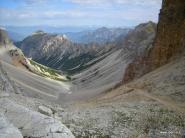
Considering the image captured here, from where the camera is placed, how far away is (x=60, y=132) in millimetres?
27359

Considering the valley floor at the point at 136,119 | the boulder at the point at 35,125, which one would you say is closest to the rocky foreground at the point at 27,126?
the boulder at the point at 35,125

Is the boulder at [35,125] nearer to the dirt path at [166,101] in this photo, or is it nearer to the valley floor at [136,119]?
the valley floor at [136,119]

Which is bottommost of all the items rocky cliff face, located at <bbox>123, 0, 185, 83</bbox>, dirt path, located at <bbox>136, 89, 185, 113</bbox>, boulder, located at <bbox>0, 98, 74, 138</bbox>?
dirt path, located at <bbox>136, 89, 185, 113</bbox>

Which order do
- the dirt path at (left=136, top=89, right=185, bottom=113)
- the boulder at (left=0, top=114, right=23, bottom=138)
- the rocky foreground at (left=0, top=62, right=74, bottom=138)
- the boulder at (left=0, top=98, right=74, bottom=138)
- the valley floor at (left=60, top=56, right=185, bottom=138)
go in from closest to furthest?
the boulder at (left=0, top=114, right=23, bottom=138), the rocky foreground at (left=0, top=62, right=74, bottom=138), the boulder at (left=0, top=98, right=74, bottom=138), the valley floor at (left=60, top=56, right=185, bottom=138), the dirt path at (left=136, top=89, right=185, bottom=113)

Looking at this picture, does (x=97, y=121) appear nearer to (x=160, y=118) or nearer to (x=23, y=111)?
(x=160, y=118)

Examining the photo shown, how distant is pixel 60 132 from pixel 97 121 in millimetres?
11479

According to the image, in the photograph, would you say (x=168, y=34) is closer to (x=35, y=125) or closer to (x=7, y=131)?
(x=35, y=125)

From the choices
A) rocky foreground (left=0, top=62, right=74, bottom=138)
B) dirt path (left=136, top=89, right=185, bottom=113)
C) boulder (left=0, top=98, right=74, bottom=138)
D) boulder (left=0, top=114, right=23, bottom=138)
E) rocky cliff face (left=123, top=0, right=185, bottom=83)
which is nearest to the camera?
boulder (left=0, top=114, right=23, bottom=138)

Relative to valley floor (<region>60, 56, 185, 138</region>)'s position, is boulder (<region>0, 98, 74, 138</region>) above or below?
above

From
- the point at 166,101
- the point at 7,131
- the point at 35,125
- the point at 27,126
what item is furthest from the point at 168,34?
the point at 7,131

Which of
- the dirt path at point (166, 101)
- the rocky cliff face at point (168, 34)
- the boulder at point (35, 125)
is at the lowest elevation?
the dirt path at point (166, 101)

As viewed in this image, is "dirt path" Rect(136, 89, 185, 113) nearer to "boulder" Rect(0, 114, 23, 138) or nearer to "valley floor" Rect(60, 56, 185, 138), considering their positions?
"valley floor" Rect(60, 56, 185, 138)

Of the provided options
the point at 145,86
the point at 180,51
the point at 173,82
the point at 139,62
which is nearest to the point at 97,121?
the point at 173,82

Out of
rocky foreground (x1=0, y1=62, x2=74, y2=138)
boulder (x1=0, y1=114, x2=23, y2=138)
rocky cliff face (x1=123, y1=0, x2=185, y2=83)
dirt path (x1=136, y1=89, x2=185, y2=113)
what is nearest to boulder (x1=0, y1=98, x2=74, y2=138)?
rocky foreground (x1=0, y1=62, x2=74, y2=138)
